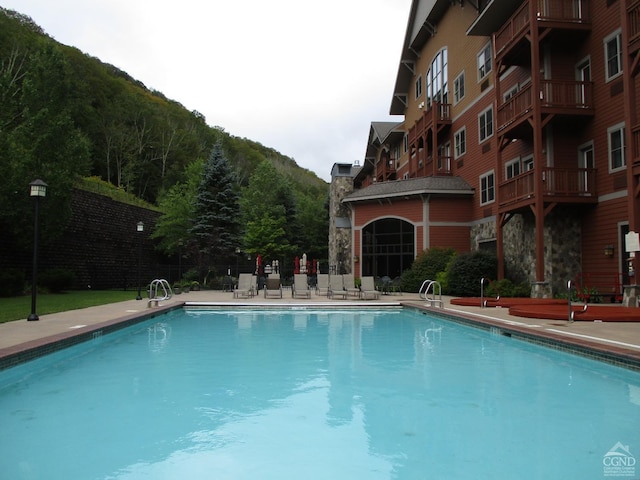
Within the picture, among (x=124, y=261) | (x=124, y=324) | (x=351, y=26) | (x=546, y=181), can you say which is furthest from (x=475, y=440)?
(x=124, y=261)

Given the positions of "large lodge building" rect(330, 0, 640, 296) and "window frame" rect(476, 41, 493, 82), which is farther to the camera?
"window frame" rect(476, 41, 493, 82)

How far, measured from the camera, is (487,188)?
22078mm

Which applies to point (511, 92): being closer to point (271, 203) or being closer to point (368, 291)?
point (368, 291)

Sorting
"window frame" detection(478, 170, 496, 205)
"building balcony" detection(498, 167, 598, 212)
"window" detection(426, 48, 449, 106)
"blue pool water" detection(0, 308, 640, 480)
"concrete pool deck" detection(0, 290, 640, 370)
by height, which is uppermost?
"window" detection(426, 48, 449, 106)

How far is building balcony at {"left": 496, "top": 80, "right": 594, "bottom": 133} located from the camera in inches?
627

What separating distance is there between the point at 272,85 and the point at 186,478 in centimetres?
5559

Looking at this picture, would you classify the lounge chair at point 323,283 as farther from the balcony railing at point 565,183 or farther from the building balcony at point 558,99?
the building balcony at point 558,99

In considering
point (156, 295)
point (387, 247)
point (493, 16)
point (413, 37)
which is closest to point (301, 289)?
point (387, 247)

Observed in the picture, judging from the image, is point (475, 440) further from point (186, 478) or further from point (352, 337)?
point (352, 337)

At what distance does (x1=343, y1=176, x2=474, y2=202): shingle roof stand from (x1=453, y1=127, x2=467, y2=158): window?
155 centimetres

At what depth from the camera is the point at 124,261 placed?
30.2m

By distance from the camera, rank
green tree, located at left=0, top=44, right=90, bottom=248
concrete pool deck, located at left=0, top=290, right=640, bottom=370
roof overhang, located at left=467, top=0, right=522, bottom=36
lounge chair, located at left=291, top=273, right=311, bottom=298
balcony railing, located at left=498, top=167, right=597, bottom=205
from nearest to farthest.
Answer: concrete pool deck, located at left=0, top=290, right=640, bottom=370 < balcony railing, located at left=498, top=167, right=597, bottom=205 < roof overhang, located at left=467, top=0, right=522, bottom=36 < green tree, located at left=0, top=44, right=90, bottom=248 < lounge chair, located at left=291, top=273, right=311, bottom=298

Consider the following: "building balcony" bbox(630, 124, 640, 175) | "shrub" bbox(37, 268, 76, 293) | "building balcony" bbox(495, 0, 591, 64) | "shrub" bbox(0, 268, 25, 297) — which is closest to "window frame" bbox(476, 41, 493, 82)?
"building balcony" bbox(495, 0, 591, 64)

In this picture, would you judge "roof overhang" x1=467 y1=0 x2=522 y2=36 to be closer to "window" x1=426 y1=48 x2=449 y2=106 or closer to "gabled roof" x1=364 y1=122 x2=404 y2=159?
"window" x1=426 y1=48 x2=449 y2=106
